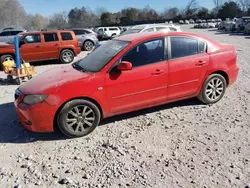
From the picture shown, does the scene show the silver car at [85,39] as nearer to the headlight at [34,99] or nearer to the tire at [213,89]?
the tire at [213,89]

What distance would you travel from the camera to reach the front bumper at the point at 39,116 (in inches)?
154

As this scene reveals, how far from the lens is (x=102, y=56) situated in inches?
185

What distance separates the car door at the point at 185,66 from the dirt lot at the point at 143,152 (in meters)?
0.46

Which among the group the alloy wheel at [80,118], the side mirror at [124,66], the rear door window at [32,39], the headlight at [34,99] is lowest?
the alloy wheel at [80,118]

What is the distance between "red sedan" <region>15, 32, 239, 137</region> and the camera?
13.2 feet

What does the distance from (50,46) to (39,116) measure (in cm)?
854

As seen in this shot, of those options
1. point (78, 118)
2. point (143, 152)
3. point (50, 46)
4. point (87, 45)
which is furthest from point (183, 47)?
point (87, 45)

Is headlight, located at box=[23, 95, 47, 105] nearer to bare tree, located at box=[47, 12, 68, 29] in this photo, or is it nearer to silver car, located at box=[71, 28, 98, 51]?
silver car, located at box=[71, 28, 98, 51]

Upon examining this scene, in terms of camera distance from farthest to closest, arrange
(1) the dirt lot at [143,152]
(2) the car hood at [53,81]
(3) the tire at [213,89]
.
Result: (3) the tire at [213,89] < (2) the car hood at [53,81] < (1) the dirt lot at [143,152]

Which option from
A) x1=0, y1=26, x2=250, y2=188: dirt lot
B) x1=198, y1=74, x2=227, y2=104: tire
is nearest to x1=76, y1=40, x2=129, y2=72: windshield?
x1=0, y1=26, x2=250, y2=188: dirt lot

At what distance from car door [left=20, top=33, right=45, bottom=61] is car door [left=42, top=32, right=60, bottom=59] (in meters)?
0.19

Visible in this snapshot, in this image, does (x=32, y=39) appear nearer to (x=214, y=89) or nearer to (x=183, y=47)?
(x=183, y=47)

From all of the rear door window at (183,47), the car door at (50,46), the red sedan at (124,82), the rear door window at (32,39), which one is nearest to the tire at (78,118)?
the red sedan at (124,82)

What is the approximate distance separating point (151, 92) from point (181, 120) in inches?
30.1
